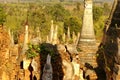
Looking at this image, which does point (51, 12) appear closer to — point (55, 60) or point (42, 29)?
point (42, 29)

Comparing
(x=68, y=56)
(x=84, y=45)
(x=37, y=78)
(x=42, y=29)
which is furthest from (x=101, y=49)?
(x=42, y=29)

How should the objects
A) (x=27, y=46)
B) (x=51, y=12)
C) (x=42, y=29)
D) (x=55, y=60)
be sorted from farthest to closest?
(x=51, y=12), (x=42, y=29), (x=27, y=46), (x=55, y=60)

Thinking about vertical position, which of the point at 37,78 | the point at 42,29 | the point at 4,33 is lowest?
the point at 42,29

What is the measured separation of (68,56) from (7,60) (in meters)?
3.38

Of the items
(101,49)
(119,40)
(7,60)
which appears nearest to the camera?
(119,40)

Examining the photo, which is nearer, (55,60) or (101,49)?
(55,60)

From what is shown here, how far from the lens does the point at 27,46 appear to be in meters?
16.7

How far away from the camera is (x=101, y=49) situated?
18.4 m

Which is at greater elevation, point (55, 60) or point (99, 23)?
point (55, 60)

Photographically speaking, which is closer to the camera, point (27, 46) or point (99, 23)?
point (27, 46)

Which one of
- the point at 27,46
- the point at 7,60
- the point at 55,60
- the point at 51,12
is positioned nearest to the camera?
the point at 7,60

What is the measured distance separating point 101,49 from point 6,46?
6.46 meters

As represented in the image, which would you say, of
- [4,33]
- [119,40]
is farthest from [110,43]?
[119,40]

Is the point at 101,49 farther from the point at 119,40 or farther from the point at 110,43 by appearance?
the point at 119,40
